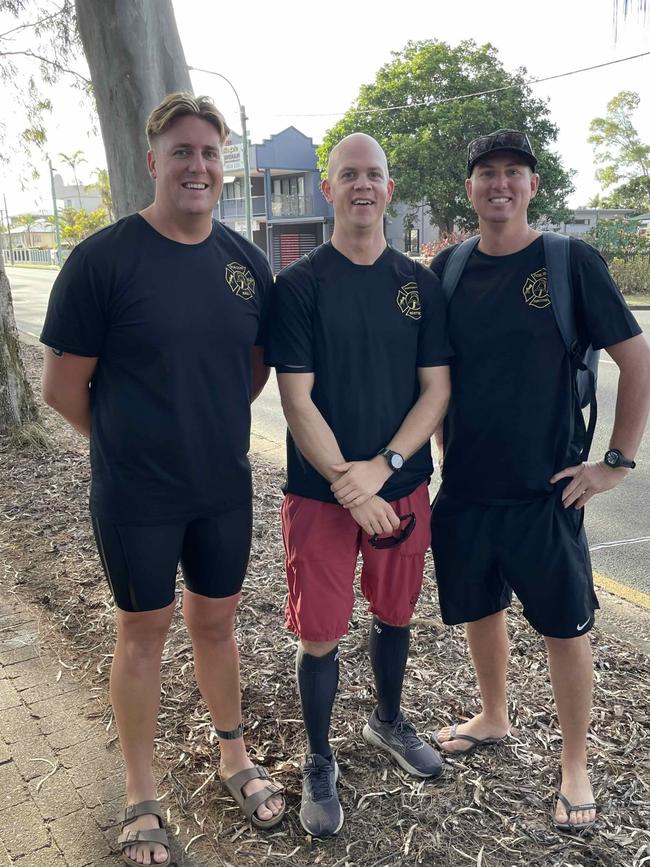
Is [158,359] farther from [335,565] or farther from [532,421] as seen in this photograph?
[532,421]

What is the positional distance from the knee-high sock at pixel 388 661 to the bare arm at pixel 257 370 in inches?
38.6

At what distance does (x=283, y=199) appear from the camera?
43.4 metres

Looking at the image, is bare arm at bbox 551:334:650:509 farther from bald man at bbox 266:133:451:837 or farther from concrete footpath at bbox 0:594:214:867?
concrete footpath at bbox 0:594:214:867

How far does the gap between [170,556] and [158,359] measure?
0.63 meters

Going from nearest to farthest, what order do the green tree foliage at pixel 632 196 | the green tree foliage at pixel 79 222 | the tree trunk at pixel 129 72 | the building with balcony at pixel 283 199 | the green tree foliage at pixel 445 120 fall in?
the tree trunk at pixel 129 72 < the green tree foliage at pixel 445 120 < the building with balcony at pixel 283 199 < the green tree foliage at pixel 632 196 < the green tree foliage at pixel 79 222

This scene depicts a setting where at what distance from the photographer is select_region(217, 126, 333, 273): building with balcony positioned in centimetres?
4108

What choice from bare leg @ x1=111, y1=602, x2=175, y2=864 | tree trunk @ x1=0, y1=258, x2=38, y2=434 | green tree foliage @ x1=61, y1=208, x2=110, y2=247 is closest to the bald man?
bare leg @ x1=111, y1=602, x2=175, y2=864

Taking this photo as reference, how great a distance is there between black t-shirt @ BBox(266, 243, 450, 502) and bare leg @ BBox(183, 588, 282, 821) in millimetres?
522

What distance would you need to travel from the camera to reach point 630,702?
305 cm

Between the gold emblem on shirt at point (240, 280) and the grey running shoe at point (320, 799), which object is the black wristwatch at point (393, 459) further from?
the grey running shoe at point (320, 799)

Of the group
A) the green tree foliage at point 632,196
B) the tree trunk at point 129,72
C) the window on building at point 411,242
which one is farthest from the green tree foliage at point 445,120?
the tree trunk at point 129,72

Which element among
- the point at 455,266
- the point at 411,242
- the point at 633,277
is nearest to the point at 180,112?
the point at 455,266

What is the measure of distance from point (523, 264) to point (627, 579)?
8.83 feet

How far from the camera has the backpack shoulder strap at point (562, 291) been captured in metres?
2.42
